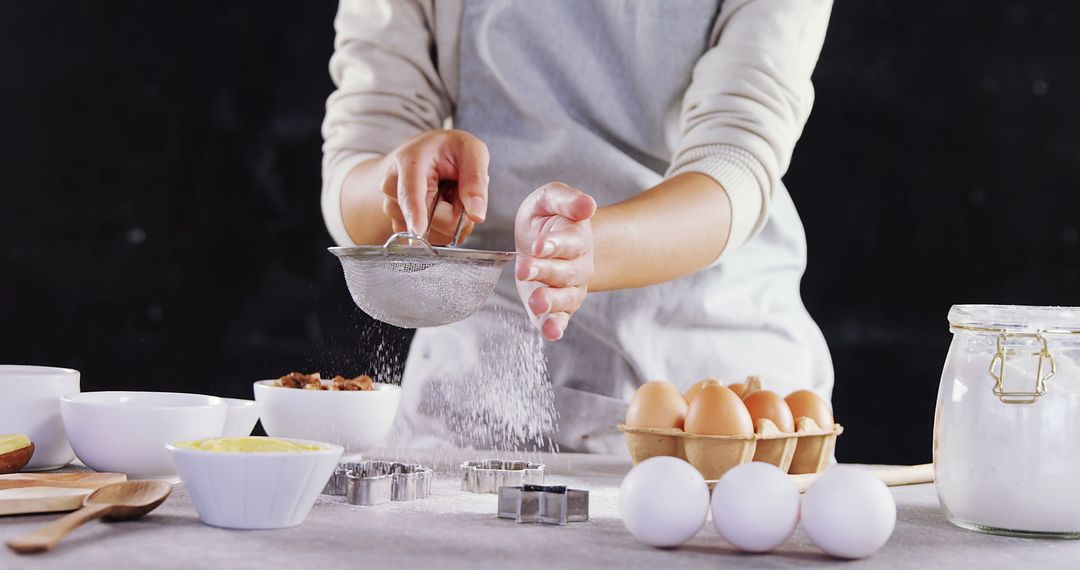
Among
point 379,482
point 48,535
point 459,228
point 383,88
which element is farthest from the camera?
point 383,88

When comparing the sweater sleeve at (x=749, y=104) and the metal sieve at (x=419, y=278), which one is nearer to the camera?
the metal sieve at (x=419, y=278)

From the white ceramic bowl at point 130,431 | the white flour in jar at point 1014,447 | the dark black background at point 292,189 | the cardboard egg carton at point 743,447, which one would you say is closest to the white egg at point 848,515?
the white flour in jar at point 1014,447

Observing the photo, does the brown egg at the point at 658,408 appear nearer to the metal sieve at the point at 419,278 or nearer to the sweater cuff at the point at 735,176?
the metal sieve at the point at 419,278

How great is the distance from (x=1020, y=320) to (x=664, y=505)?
407 mm

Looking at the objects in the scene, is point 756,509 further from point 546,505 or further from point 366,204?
A: point 366,204

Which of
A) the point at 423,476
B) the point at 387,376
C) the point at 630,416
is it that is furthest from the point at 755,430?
the point at 387,376

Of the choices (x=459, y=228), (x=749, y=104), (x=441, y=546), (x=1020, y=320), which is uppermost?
(x=749, y=104)

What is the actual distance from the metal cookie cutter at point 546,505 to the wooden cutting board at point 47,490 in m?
0.40

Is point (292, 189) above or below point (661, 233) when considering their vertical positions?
above

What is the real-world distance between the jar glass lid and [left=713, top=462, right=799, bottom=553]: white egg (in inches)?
10.6

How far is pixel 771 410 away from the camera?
136 centimetres

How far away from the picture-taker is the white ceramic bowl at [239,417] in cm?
133

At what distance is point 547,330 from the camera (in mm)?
1373

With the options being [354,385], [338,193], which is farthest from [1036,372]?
[338,193]
